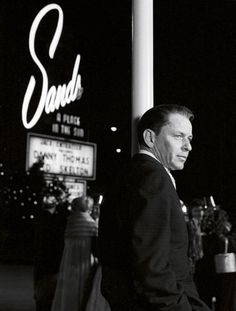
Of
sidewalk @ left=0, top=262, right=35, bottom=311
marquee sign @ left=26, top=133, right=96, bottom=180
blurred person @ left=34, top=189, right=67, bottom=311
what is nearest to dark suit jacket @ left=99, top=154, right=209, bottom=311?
blurred person @ left=34, top=189, right=67, bottom=311

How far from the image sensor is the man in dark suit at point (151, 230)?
2410 mm

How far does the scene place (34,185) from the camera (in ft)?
77.6

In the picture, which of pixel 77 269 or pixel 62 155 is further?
pixel 62 155

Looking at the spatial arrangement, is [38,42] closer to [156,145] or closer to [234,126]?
[234,126]

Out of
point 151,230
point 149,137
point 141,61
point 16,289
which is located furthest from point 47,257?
point 16,289

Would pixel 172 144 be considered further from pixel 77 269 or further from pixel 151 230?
pixel 77 269

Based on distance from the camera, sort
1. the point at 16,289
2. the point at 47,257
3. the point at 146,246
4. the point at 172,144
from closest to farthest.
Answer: the point at 146,246 → the point at 172,144 → the point at 47,257 → the point at 16,289

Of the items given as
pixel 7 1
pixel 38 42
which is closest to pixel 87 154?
pixel 38 42

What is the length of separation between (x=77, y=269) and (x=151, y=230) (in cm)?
324

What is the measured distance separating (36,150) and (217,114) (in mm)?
11677

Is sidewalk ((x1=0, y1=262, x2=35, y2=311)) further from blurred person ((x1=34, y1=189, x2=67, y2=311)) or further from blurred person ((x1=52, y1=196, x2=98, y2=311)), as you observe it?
blurred person ((x1=52, y1=196, x2=98, y2=311))

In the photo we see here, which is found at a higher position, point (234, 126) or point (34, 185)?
point (234, 126)

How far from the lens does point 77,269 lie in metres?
5.55

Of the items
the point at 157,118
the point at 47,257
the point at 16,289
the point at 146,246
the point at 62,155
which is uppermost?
the point at 62,155
